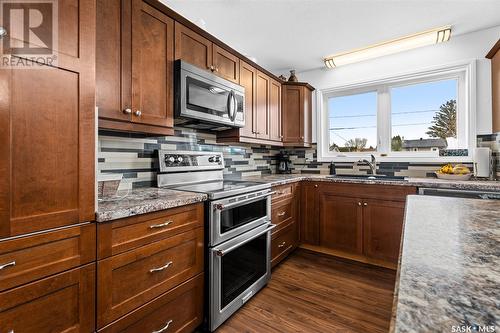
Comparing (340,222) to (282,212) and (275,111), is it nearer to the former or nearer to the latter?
(282,212)

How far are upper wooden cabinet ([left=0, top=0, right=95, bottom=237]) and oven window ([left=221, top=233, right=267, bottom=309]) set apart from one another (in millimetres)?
985

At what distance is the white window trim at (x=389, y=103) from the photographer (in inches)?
103

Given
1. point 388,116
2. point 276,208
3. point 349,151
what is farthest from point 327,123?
point 276,208

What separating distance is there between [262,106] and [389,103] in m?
1.67

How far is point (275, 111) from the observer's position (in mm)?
Result: 3141

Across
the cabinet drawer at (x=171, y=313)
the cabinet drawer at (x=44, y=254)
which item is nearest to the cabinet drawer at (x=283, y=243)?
the cabinet drawer at (x=171, y=313)

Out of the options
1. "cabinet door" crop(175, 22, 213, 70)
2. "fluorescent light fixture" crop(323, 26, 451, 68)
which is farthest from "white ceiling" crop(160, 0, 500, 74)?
"cabinet door" crop(175, 22, 213, 70)

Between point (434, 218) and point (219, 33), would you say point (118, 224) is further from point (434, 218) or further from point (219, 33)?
point (219, 33)

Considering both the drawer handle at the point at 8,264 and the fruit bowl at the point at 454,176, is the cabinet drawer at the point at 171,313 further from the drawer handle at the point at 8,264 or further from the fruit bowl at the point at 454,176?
the fruit bowl at the point at 454,176

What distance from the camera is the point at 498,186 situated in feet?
6.62

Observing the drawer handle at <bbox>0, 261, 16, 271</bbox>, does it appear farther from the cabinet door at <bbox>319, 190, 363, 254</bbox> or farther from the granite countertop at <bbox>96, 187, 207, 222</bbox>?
the cabinet door at <bbox>319, 190, 363, 254</bbox>

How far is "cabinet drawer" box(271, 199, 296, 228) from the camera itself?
8.03 feet

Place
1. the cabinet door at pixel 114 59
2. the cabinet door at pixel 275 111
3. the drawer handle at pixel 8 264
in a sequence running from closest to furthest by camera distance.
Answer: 1. the drawer handle at pixel 8 264
2. the cabinet door at pixel 114 59
3. the cabinet door at pixel 275 111

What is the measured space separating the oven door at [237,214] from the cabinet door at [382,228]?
1.14 meters
